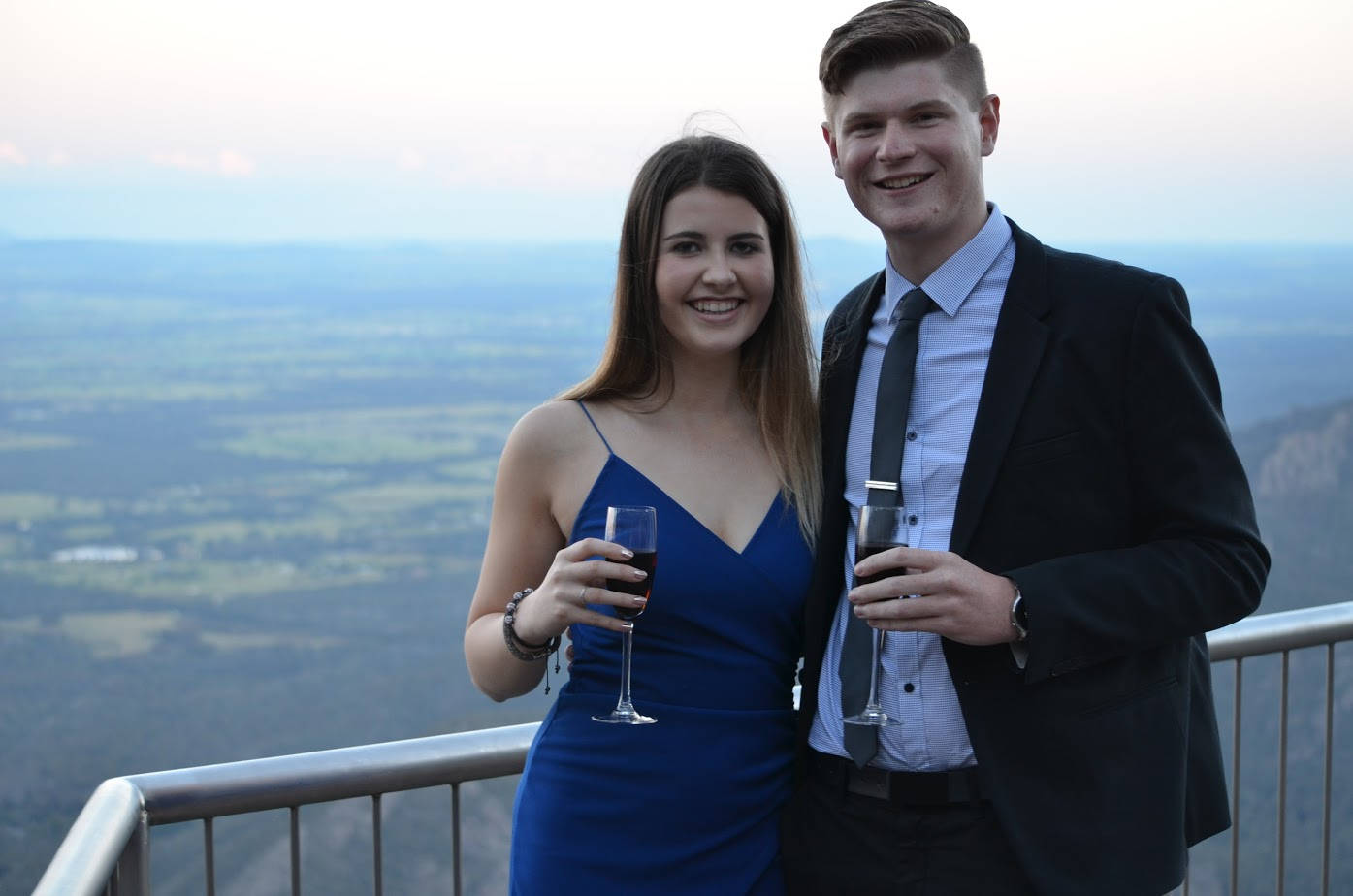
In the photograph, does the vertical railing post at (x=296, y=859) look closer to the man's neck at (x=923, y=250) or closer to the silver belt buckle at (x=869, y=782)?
the silver belt buckle at (x=869, y=782)

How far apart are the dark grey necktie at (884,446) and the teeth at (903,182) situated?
181 mm

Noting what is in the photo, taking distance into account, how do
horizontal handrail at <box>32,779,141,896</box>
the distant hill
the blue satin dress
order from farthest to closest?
1. the distant hill
2. the blue satin dress
3. horizontal handrail at <box>32,779,141,896</box>

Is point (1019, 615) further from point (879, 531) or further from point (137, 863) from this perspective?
point (137, 863)

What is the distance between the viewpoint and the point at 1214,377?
1.93 metres

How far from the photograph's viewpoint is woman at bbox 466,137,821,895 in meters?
2.15

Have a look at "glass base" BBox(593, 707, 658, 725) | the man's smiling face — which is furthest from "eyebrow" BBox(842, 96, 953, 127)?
"glass base" BBox(593, 707, 658, 725)

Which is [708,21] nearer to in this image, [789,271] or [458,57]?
[789,271]

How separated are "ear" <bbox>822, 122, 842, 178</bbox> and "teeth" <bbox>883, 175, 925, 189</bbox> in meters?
0.11

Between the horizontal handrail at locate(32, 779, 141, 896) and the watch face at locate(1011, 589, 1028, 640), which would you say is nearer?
the horizontal handrail at locate(32, 779, 141, 896)

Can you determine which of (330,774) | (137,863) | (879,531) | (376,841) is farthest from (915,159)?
(137,863)

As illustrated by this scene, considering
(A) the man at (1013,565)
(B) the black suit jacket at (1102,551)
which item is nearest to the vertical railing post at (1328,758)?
(A) the man at (1013,565)

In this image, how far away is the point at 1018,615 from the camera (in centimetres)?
180

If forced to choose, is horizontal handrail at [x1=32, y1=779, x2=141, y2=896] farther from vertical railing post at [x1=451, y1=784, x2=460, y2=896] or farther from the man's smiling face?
the man's smiling face

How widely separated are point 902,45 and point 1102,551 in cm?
90
